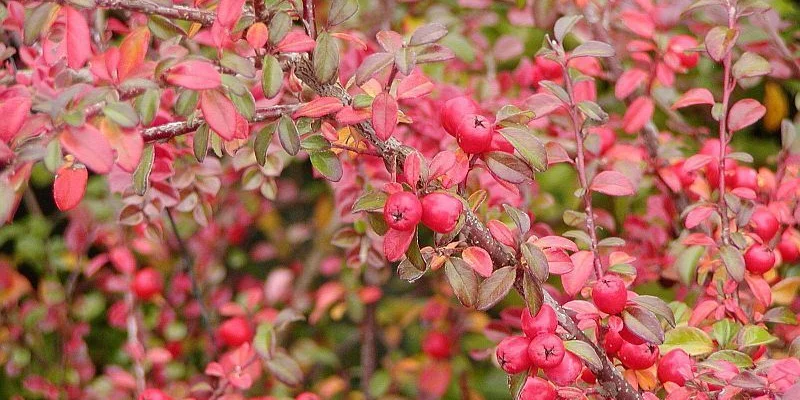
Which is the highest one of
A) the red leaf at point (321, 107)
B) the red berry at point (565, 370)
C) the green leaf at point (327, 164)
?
the red leaf at point (321, 107)

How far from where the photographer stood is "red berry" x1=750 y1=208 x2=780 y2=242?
106 cm

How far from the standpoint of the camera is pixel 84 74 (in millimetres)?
1121

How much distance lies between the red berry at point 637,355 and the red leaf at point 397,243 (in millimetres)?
298

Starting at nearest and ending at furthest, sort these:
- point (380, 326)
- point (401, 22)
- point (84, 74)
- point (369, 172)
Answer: point (84, 74), point (369, 172), point (401, 22), point (380, 326)

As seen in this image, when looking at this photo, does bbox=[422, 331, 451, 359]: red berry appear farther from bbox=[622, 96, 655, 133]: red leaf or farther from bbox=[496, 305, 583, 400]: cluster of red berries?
bbox=[496, 305, 583, 400]: cluster of red berries

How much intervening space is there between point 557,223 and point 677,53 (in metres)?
0.69

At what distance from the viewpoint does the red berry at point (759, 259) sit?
3.31 feet

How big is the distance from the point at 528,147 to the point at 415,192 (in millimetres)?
129

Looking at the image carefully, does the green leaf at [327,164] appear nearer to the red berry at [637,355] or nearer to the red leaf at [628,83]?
the red berry at [637,355]

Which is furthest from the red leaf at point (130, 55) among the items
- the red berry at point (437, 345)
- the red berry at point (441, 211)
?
the red berry at point (437, 345)

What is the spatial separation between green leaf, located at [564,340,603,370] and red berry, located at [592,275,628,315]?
50mm

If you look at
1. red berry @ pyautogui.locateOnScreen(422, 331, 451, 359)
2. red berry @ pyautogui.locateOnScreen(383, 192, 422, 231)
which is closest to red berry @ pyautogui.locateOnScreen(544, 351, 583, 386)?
red berry @ pyautogui.locateOnScreen(383, 192, 422, 231)

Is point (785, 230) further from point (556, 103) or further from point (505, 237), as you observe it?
point (505, 237)

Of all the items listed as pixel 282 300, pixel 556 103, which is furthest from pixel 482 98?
pixel 282 300
